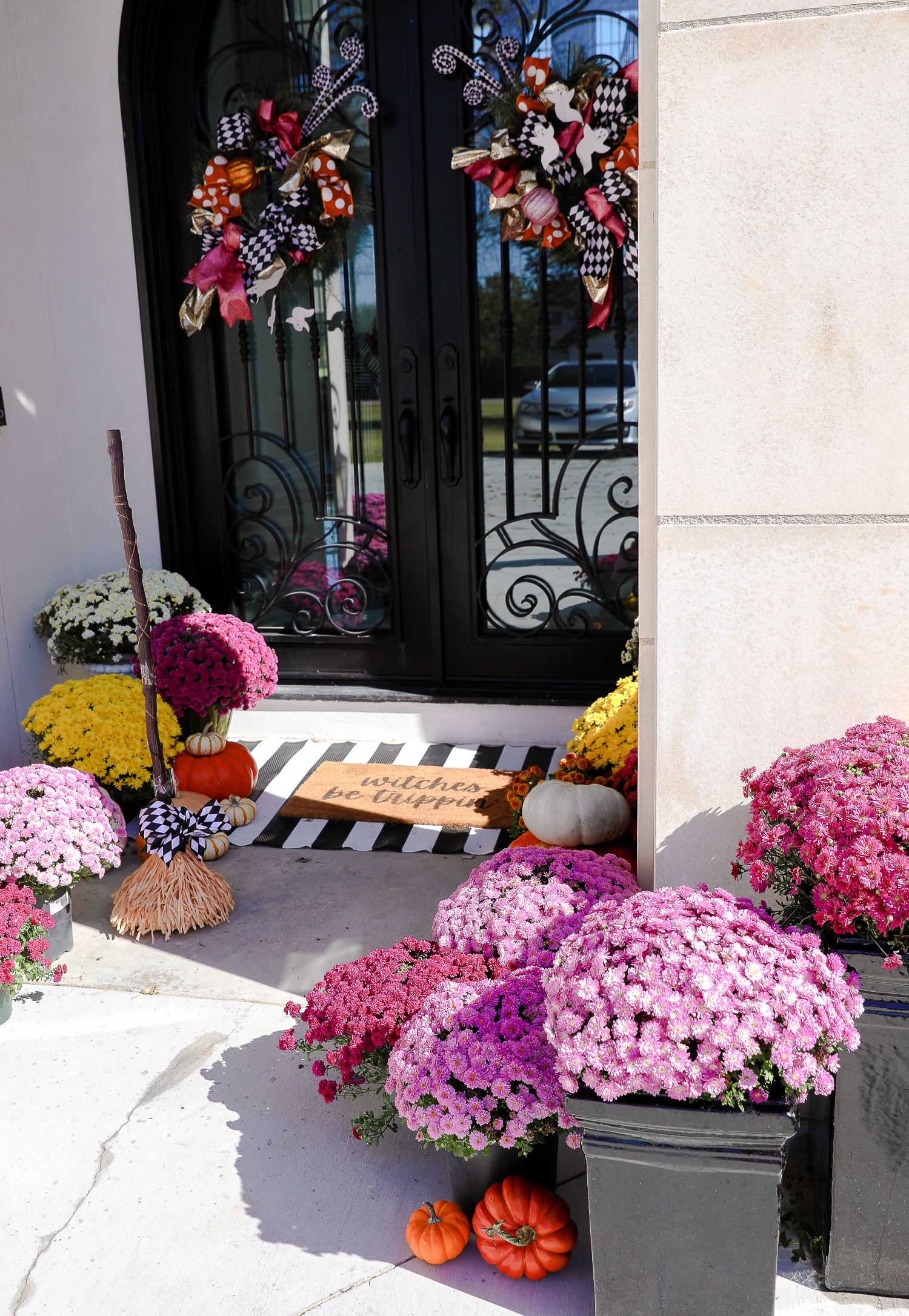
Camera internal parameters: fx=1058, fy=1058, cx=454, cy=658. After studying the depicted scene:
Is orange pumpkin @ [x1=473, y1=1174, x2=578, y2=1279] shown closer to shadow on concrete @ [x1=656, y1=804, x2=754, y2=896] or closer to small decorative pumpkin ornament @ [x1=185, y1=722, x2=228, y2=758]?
shadow on concrete @ [x1=656, y1=804, x2=754, y2=896]

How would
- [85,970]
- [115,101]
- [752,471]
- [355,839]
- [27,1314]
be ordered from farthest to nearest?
[115,101] < [355,839] < [85,970] < [752,471] < [27,1314]

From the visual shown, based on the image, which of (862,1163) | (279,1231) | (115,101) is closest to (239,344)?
(115,101)

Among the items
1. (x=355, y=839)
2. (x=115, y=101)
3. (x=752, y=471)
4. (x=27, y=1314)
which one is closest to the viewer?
(x=27, y=1314)

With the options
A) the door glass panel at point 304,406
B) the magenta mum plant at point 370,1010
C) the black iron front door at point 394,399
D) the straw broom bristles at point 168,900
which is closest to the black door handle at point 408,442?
the black iron front door at point 394,399

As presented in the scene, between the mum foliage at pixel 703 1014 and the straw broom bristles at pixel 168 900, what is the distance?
1628 mm

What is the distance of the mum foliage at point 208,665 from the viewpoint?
3.70 metres

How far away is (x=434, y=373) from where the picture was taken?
4.13 meters

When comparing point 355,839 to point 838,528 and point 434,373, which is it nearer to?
point 434,373

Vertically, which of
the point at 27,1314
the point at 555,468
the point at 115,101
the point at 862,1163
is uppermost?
the point at 115,101

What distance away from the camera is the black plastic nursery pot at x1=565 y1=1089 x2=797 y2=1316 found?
1.59 m

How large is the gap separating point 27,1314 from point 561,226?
11.7 ft

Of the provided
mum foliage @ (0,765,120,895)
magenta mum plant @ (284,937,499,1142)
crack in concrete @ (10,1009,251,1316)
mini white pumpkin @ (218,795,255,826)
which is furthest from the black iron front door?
magenta mum plant @ (284,937,499,1142)

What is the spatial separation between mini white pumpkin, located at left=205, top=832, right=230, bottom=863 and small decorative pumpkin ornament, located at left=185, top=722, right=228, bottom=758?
39 cm

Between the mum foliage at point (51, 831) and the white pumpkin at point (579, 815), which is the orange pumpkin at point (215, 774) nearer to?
the mum foliage at point (51, 831)
